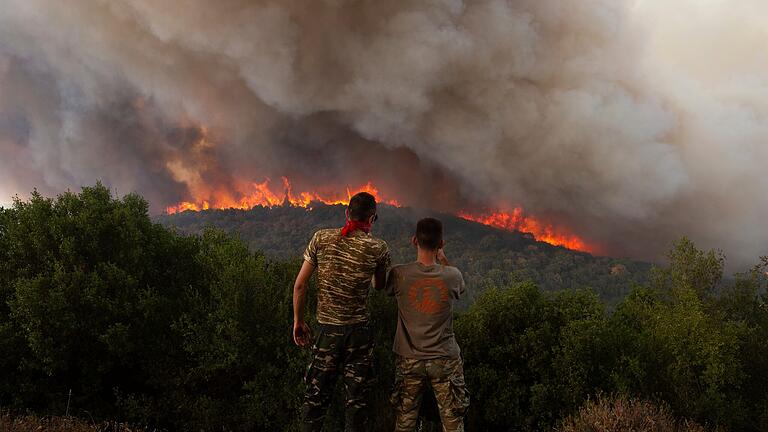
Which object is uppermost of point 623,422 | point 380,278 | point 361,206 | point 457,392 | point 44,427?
point 361,206

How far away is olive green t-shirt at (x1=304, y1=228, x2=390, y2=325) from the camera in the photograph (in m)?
5.77

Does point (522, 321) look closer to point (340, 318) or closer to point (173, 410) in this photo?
point (340, 318)

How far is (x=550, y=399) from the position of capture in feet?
40.1

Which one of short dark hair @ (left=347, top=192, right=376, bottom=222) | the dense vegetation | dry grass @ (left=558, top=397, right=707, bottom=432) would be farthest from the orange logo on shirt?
the dense vegetation

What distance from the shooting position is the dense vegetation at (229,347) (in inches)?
483

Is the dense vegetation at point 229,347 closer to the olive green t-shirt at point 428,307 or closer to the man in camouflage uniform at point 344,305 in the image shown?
the man in camouflage uniform at point 344,305

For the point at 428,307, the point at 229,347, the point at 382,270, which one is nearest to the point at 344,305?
the point at 382,270

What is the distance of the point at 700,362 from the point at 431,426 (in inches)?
417

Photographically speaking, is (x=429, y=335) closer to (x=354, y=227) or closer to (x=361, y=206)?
(x=354, y=227)

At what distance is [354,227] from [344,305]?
1.07 metres

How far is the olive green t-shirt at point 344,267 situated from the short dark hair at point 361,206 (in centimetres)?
22

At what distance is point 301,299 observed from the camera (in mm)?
5969

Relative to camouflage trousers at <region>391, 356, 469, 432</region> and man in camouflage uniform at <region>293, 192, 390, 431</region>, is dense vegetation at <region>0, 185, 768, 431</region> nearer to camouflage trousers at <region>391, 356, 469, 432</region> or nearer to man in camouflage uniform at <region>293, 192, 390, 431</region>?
man in camouflage uniform at <region>293, 192, 390, 431</region>

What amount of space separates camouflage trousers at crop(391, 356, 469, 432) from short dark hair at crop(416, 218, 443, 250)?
4.90 feet
